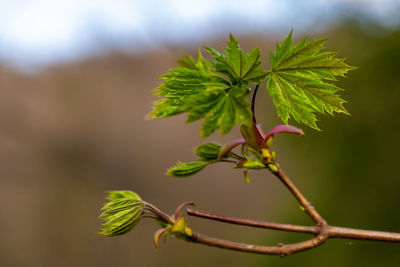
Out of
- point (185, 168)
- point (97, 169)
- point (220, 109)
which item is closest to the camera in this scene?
point (220, 109)

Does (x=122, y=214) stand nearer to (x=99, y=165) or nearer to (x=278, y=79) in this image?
(x=278, y=79)

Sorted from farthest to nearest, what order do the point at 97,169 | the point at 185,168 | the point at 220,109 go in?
the point at 97,169, the point at 185,168, the point at 220,109

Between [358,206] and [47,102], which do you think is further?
[47,102]

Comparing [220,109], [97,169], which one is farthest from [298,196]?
[97,169]


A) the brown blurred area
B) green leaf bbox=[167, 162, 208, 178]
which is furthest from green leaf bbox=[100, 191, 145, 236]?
the brown blurred area

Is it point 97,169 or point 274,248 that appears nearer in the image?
point 274,248

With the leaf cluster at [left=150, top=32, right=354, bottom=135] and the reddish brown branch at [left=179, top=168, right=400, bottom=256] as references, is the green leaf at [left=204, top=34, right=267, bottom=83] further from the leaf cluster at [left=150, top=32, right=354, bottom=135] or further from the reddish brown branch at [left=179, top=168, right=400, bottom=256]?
the reddish brown branch at [left=179, top=168, right=400, bottom=256]

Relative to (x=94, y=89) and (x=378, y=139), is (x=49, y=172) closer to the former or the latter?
(x=94, y=89)

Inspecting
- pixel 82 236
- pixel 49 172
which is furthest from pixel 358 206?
pixel 49 172
